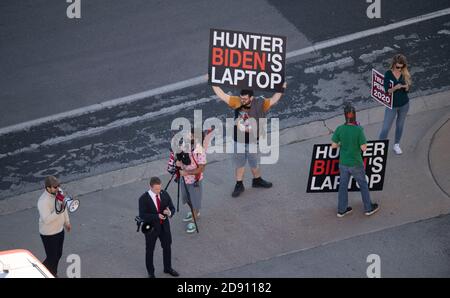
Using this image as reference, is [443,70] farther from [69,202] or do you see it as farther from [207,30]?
[69,202]

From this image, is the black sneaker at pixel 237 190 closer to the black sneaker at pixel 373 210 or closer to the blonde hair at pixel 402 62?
the black sneaker at pixel 373 210

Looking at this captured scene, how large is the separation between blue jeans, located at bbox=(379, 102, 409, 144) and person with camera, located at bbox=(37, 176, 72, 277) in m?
5.19

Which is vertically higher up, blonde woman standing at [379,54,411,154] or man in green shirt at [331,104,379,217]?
blonde woman standing at [379,54,411,154]

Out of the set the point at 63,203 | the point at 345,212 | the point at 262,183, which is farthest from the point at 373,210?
the point at 63,203

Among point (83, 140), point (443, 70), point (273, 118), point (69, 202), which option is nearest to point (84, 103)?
point (83, 140)

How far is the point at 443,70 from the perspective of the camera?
15.9 m

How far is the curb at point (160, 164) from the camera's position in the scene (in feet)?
44.9

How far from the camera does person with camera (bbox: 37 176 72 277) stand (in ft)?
36.8

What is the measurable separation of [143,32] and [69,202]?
6.84m

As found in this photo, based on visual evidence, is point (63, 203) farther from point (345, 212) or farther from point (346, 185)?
point (345, 212)

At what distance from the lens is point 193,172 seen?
12258mm

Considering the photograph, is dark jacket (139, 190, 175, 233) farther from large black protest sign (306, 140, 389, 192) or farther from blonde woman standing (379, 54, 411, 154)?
blonde woman standing (379, 54, 411, 154)

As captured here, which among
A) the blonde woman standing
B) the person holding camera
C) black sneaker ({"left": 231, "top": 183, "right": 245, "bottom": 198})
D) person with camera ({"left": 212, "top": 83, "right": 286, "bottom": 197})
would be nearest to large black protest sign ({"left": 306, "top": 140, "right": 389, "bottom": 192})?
person with camera ({"left": 212, "top": 83, "right": 286, "bottom": 197})

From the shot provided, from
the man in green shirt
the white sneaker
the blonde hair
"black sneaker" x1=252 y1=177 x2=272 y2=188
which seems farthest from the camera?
the white sneaker
